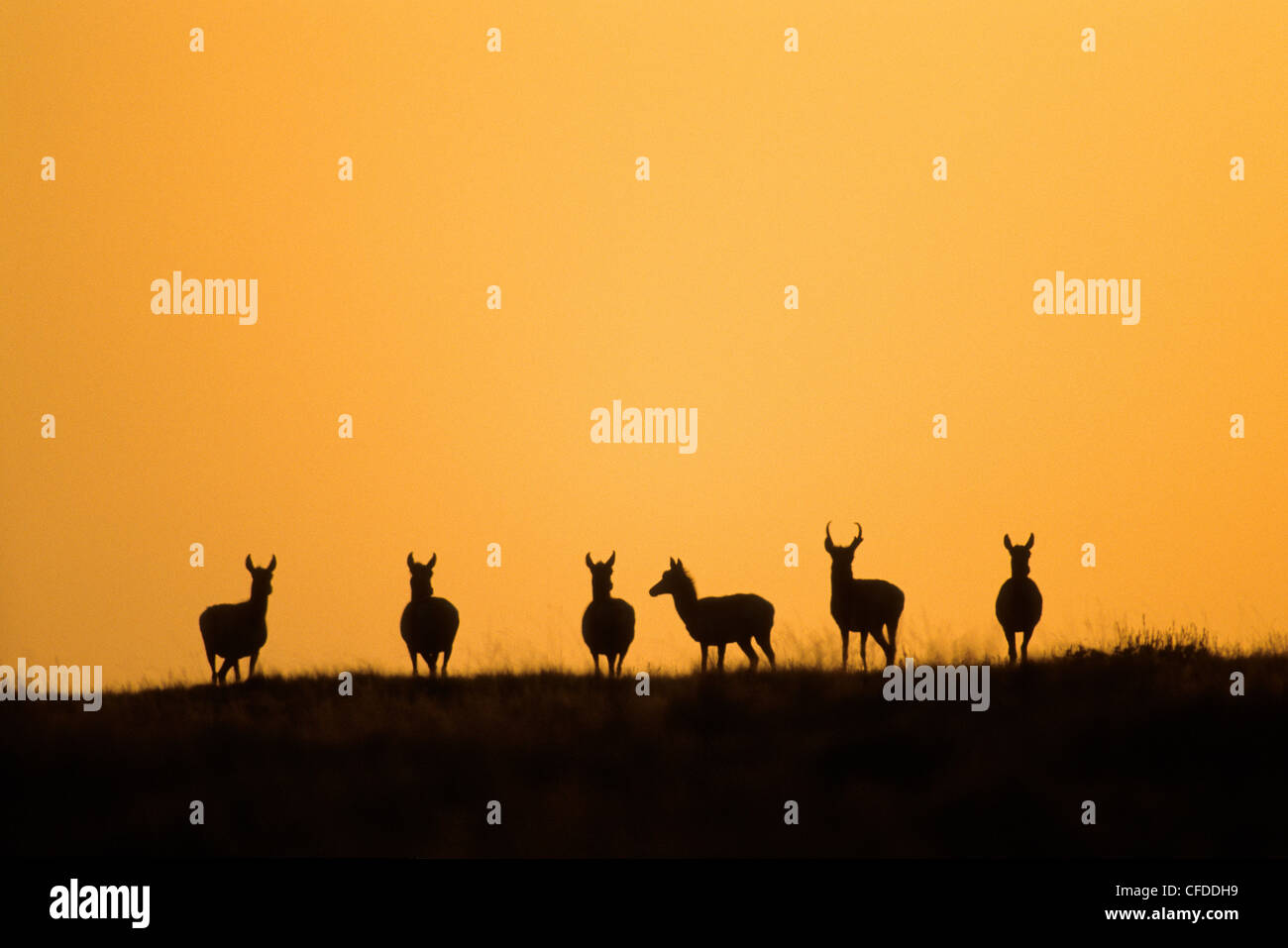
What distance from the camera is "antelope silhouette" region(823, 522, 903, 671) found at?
60.2 feet

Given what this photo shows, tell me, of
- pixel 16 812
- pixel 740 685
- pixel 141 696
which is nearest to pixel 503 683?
pixel 740 685

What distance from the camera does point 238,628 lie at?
62.2 feet

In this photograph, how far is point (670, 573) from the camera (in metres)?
19.5

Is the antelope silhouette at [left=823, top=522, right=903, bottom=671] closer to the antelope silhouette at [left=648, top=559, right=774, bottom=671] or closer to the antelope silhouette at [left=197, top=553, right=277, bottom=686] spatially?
the antelope silhouette at [left=648, top=559, right=774, bottom=671]

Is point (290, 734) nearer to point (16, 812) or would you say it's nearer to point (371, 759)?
point (371, 759)

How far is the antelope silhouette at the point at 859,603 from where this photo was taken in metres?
18.3

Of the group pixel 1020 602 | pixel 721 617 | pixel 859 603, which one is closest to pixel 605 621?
pixel 721 617

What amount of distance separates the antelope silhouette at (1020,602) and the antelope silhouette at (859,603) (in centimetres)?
131

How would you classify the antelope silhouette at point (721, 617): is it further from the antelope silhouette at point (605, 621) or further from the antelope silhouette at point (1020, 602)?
the antelope silhouette at point (1020, 602)

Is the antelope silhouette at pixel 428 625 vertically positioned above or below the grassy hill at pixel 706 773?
above

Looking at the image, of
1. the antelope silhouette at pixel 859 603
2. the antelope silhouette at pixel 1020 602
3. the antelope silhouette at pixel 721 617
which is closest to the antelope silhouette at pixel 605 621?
the antelope silhouette at pixel 721 617

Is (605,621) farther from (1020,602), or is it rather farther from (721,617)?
(1020,602)

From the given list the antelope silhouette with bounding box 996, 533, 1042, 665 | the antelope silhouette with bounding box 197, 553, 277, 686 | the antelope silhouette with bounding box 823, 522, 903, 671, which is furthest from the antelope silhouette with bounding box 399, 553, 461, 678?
the antelope silhouette with bounding box 996, 533, 1042, 665

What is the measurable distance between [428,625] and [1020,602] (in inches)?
273
